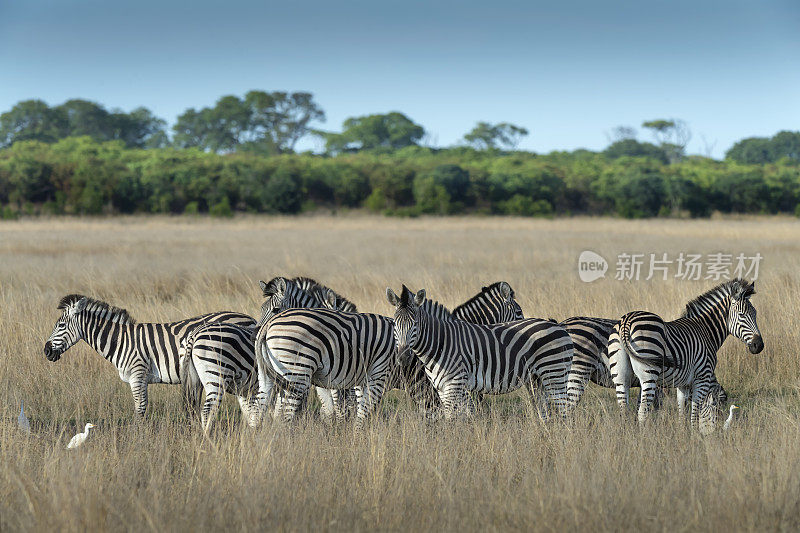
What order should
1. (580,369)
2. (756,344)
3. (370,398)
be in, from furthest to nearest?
(756,344) < (580,369) < (370,398)

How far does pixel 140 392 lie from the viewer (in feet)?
22.0

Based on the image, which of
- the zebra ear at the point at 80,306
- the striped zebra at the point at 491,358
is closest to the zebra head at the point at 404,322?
the striped zebra at the point at 491,358

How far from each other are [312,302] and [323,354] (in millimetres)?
1842

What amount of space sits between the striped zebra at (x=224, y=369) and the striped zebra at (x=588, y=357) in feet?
8.63

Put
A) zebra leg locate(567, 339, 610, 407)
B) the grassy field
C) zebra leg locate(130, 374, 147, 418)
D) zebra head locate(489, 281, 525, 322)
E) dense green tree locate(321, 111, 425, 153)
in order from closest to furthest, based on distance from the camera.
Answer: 1. the grassy field
2. zebra leg locate(130, 374, 147, 418)
3. zebra leg locate(567, 339, 610, 407)
4. zebra head locate(489, 281, 525, 322)
5. dense green tree locate(321, 111, 425, 153)

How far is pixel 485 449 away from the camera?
18.4 ft

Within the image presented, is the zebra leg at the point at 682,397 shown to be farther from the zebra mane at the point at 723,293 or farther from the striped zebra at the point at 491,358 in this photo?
the striped zebra at the point at 491,358

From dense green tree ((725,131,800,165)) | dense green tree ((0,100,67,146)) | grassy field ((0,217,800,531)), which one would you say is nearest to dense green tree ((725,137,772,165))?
dense green tree ((725,131,800,165))

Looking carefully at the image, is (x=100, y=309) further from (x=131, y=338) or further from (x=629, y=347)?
(x=629, y=347)

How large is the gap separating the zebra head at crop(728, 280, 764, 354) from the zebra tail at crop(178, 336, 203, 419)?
497 centimetres

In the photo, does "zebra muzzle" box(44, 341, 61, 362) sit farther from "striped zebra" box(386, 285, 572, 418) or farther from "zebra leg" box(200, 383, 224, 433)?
"striped zebra" box(386, 285, 572, 418)

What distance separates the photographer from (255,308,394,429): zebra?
582 cm

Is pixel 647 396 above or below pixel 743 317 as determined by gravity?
below

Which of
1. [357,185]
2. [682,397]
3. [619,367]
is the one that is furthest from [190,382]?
[357,185]
